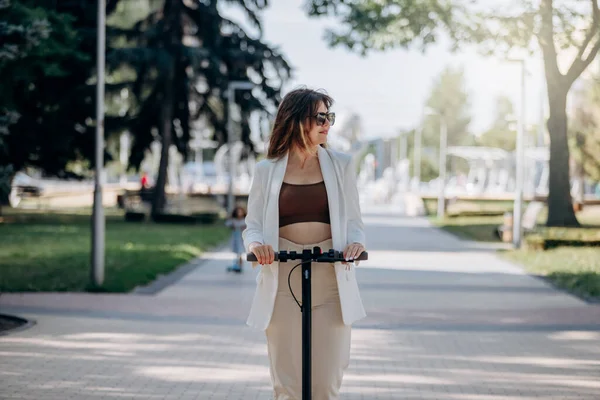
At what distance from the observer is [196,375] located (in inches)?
345

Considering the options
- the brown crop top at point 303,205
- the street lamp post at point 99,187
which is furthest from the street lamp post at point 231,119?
the brown crop top at point 303,205

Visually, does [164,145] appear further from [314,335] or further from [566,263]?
[314,335]

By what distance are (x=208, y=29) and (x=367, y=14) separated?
Result: 25.6ft

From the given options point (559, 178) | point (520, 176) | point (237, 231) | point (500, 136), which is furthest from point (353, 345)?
point (500, 136)

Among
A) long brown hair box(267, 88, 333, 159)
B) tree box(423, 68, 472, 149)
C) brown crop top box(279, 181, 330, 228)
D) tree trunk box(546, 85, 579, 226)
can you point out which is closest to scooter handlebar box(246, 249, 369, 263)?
brown crop top box(279, 181, 330, 228)

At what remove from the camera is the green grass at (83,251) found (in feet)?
54.6

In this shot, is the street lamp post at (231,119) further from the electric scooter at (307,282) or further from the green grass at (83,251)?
the electric scooter at (307,282)

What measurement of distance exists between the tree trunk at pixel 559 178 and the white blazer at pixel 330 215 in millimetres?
26659

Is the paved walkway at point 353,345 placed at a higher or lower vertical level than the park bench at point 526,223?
lower

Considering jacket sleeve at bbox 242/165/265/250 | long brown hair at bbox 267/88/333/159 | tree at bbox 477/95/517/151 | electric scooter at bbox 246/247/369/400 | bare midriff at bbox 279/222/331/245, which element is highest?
tree at bbox 477/95/517/151

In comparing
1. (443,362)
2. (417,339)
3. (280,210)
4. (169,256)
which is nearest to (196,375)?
(443,362)

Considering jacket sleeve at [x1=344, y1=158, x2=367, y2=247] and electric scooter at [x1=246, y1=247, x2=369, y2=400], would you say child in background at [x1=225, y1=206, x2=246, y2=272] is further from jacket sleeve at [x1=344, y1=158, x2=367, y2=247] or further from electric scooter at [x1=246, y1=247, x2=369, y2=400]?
electric scooter at [x1=246, y1=247, x2=369, y2=400]

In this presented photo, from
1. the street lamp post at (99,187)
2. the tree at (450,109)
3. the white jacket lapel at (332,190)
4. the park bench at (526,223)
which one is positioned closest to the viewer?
the white jacket lapel at (332,190)

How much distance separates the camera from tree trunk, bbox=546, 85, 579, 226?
3083 centimetres
